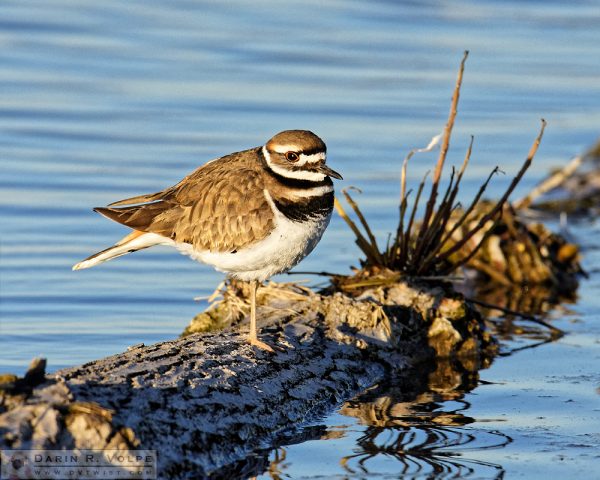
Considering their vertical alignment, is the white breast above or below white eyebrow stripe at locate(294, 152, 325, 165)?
below

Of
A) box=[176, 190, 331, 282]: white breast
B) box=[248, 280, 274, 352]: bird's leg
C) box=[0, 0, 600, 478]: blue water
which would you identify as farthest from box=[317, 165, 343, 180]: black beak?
box=[0, 0, 600, 478]: blue water

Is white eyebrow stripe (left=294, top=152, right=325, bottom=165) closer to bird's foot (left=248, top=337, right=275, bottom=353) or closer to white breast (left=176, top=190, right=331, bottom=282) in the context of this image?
white breast (left=176, top=190, right=331, bottom=282)

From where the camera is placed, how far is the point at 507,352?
838cm

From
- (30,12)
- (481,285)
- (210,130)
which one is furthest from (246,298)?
(30,12)

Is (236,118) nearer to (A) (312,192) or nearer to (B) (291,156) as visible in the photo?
(B) (291,156)

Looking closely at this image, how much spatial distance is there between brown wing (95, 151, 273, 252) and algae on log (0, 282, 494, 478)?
639 mm

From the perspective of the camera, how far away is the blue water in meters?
8.86

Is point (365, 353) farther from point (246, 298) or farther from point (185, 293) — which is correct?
point (185, 293)

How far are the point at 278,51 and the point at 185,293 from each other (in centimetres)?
881

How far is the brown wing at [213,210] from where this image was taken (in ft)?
23.3

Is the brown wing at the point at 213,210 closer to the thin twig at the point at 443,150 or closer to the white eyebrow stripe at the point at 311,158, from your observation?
the white eyebrow stripe at the point at 311,158

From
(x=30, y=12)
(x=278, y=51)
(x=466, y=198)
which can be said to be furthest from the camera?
(x=30, y=12)

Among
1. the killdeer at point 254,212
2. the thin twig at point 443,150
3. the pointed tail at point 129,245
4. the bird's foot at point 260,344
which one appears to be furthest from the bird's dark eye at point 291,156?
the thin twig at point 443,150

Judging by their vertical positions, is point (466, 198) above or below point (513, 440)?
above
